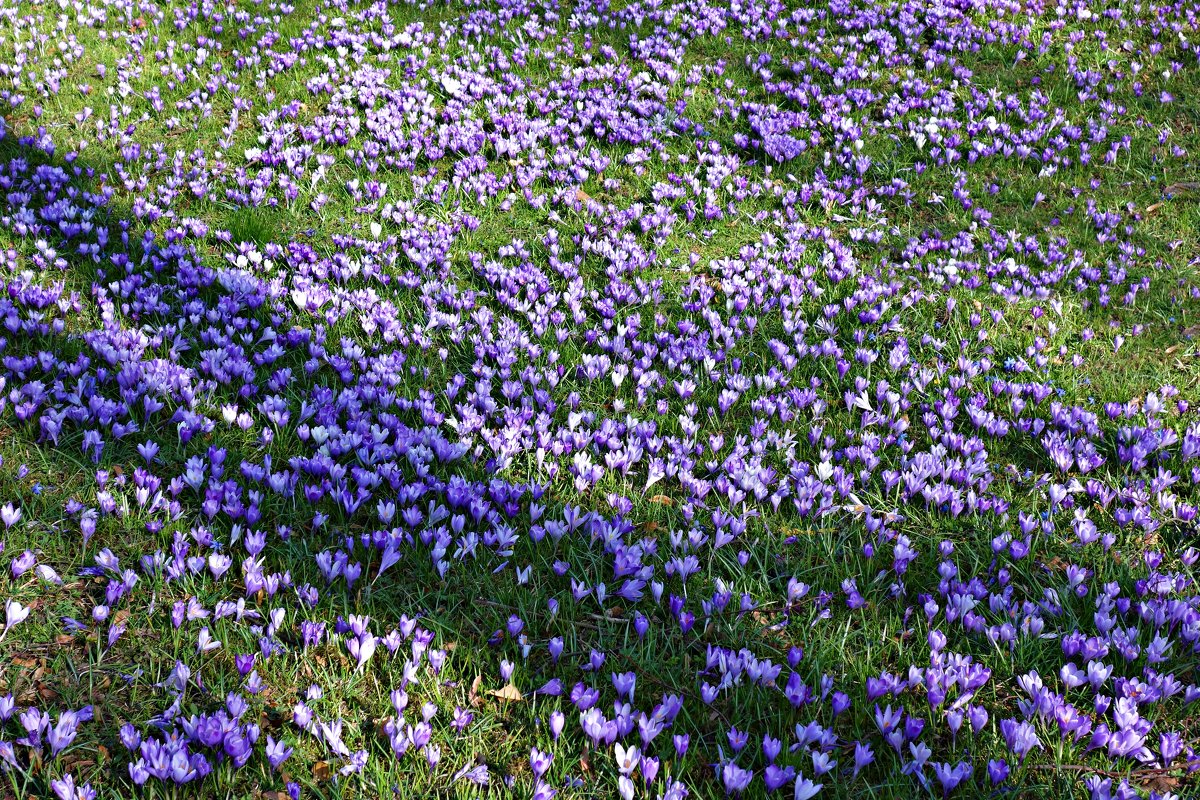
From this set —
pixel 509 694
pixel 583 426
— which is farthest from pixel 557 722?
pixel 583 426

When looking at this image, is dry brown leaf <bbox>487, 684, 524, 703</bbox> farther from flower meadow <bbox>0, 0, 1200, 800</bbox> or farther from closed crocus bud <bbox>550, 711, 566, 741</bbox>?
closed crocus bud <bbox>550, 711, 566, 741</bbox>

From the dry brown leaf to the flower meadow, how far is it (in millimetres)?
18

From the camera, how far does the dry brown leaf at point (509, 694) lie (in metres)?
3.17

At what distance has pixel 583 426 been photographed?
15.2 ft

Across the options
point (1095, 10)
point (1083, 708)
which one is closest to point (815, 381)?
point (1083, 708)

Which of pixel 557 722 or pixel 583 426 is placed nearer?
pixel 557 722

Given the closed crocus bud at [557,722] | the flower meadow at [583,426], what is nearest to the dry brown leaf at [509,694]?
the flower meadow at [583,426]

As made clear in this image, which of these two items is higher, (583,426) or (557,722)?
(557,722)

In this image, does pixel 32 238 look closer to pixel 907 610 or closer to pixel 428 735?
pixel 428 735

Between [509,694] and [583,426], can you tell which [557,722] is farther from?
[583,426]

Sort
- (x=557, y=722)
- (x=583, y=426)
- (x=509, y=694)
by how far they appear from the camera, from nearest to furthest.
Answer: (x=557, y=722), (x=509, y=694), (x=583, y=426)

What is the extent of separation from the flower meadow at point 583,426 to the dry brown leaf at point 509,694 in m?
0.02

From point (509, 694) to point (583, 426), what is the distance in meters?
1.76

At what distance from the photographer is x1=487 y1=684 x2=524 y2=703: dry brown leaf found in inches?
125
